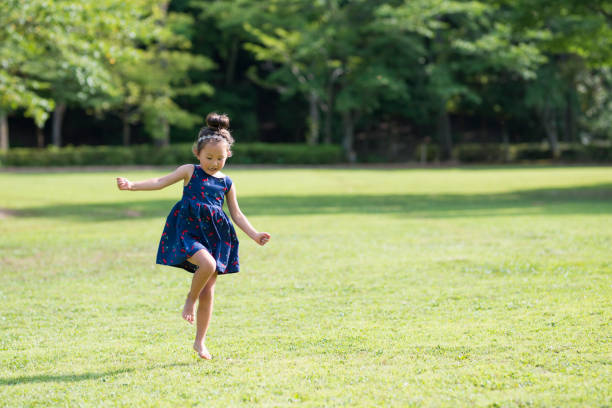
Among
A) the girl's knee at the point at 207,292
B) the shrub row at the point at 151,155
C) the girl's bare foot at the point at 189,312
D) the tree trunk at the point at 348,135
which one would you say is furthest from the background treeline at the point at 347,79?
the girl's bare foot at the point at 189,312

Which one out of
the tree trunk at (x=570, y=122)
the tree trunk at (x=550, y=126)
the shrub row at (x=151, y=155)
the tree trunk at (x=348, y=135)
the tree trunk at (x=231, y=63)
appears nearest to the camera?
the shrub row at (x=151, y=155)

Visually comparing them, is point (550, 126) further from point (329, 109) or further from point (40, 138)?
point (40, 138)

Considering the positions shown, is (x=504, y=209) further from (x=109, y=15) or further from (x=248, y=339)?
(x=248, y=339)

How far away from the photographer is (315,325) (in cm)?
610

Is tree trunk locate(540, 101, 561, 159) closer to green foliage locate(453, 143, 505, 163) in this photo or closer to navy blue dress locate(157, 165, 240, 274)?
green foliage locate(453, 143, 505, 163)

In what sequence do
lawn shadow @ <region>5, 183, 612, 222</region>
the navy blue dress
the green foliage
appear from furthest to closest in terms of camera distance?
the green foliage
lawn shadow @ <region>5, 183, 612, 222</region>
the navy blue dress

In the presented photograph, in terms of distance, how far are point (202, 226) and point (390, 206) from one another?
13072 millimetres

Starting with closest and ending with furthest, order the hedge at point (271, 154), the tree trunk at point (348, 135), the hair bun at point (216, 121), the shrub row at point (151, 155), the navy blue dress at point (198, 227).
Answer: the navy blue dress at point (198, 227) < the hair bun at point (216, 121) < the shrub row at point (151, 155) < the hedge at point (271, 154) < the tree trunk at point (348, 135)

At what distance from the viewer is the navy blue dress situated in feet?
16.5

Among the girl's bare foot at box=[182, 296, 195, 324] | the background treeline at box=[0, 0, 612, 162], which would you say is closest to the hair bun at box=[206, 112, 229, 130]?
the girl's bare foot at box=[182, 296, 195, 324]

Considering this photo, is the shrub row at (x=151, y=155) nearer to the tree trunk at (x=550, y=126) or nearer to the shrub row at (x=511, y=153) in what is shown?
the shrub row at (x=511, y=153)

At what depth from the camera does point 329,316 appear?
21.3ft

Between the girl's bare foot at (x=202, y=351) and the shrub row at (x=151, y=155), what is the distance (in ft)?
114

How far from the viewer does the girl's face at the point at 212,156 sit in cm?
511
